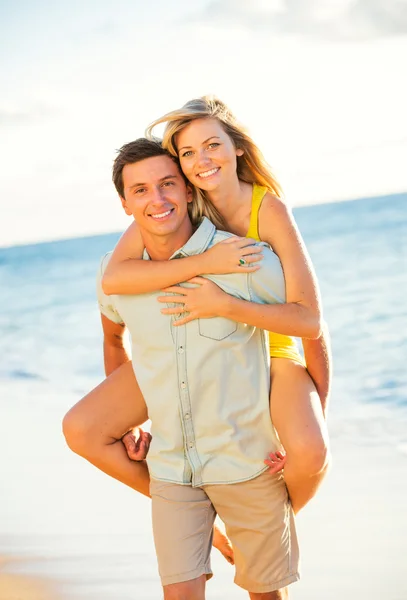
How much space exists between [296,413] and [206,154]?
0.99 meters

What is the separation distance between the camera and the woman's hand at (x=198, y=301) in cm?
339

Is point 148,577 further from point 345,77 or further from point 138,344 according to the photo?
point 345,77

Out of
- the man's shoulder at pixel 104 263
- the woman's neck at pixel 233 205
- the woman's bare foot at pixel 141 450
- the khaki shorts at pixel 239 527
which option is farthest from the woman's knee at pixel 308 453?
the man's shoulder at pixel 104 263

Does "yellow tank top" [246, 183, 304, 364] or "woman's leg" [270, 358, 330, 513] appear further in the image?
"yellow tank top" [246, 183, 304, 364]

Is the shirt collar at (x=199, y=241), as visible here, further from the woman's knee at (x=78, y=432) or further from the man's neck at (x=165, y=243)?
the woman's knee at (x=78, y=432)

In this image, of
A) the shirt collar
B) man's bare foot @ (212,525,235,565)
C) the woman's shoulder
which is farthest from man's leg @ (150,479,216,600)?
the woman's shoulder

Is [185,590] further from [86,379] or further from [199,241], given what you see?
[86,379]

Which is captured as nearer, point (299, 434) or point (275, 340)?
point (299, 434)

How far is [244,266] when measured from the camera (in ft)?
11.3

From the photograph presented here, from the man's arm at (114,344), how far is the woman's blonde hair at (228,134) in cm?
52

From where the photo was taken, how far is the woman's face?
371cm

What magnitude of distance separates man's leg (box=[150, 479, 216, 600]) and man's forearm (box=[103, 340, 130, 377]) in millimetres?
688

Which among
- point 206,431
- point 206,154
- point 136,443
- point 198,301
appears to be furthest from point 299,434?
point 206,154

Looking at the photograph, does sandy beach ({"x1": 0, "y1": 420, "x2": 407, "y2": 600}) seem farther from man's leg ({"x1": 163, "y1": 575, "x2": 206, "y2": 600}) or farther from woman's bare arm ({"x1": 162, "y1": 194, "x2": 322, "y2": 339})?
woman's bare arm ({"x1": 162, "y1": 194, "x2": 322, "y2": 339})
